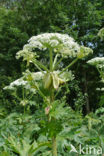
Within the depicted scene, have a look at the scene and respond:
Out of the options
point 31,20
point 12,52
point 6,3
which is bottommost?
point 12,52

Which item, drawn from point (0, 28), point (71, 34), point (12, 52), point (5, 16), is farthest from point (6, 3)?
point (71, 34)

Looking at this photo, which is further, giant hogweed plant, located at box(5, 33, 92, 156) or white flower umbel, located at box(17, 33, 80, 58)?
white flower umbel, located at box(17, 33, 80, 58)

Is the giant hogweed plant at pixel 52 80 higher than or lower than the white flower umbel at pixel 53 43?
lower

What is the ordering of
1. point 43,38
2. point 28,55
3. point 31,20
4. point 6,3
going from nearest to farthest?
point 43,38, point 28,55, point 31,20, point 6,3

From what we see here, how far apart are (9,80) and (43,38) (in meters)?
5.59

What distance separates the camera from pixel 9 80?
22.6ft

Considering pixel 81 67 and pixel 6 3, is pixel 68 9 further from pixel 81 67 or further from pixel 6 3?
pixel 6 3

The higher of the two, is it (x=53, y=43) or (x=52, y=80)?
(x=53, y=43)

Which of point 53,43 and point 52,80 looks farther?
point 53,43

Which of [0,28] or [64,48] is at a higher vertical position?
[0,28]

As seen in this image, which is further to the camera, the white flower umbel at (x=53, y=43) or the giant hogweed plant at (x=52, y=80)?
the white flower umbel at (x=53, y=43)

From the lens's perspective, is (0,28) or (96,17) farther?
(0,28)

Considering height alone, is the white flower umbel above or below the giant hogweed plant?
above

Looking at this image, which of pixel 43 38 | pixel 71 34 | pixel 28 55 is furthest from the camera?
pixel 71 34
